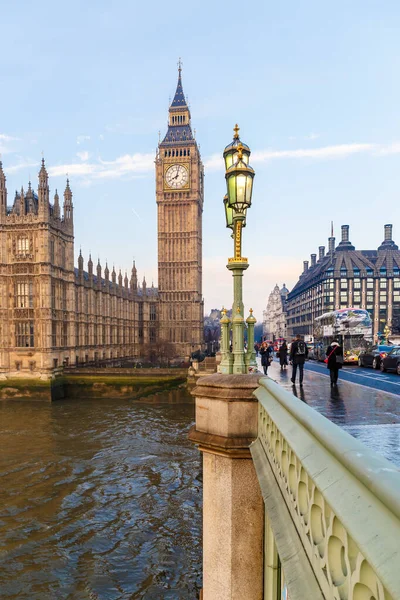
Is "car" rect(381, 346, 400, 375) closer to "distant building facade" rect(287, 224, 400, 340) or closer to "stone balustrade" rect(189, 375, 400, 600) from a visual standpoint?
"stone balustrade" rect(189, 375, 400, 600)

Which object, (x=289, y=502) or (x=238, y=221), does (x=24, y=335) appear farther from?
(x=289, y=502)

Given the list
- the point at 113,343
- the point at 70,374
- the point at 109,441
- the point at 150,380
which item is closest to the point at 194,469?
the point at 109,441

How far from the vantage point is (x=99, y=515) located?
579 inches

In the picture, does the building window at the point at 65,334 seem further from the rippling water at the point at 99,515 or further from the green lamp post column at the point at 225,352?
the green lamp post column at the point at 225,352

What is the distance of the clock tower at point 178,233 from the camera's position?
86.5m

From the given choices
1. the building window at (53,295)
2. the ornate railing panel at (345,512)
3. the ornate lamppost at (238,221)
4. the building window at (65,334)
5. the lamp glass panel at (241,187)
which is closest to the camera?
the ornate railing panel at (345,512)

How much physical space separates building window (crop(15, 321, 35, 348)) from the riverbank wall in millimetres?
4023

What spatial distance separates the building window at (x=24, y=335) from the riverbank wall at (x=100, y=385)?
4.02 m

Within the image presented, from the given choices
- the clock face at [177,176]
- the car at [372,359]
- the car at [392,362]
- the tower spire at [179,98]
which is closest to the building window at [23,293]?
the car at [372,359]

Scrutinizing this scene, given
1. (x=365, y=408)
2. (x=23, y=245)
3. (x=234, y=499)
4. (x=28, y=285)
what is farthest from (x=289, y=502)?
(x=23, y=245)

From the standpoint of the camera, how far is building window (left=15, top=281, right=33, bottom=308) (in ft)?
148

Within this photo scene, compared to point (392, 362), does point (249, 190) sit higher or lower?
higher

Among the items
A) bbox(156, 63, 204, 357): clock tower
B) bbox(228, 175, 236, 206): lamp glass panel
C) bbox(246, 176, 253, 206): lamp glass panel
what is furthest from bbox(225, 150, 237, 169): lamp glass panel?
bbox(156, 63, 204, 357): clock tower

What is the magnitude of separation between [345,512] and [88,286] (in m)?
61.8
